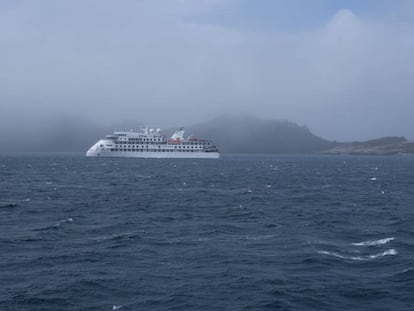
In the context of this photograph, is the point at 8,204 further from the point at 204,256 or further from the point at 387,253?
the point at 387,253

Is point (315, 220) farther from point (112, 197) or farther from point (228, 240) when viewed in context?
point (112, 197)

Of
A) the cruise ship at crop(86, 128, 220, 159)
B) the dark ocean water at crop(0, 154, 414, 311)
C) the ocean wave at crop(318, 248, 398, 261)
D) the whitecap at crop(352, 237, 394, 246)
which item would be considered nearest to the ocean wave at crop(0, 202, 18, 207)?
the dark ocean water at crop(0, 154, 414, 311)

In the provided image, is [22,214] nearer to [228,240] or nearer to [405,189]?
[228,240]

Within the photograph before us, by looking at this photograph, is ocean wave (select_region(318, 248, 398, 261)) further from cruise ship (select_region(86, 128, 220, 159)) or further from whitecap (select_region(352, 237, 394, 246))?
cruise ship (select_region(86, 128, 220, 159))

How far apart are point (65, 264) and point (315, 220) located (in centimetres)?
2163

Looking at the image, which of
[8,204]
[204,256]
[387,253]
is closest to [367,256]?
[387,253]

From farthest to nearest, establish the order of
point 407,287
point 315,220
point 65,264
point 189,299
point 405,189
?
1. point 405,189
2. point 315,220
3. point 65,264
4. point 407,287
5. point 189,299

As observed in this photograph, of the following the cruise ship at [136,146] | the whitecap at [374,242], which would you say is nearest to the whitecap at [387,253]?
the whitecap at [374,242]

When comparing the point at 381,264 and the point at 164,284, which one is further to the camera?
the point at 381,264

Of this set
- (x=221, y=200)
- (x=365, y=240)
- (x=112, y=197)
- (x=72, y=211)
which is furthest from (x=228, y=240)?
(x=112, y=197)

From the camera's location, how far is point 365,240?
3381 centimetres

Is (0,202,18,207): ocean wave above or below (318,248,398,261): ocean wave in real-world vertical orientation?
above

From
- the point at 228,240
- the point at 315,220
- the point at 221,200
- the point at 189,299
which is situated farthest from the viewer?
the point at 221,200

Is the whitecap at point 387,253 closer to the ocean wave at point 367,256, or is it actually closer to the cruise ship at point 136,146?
the ocean wave at point 367,256
